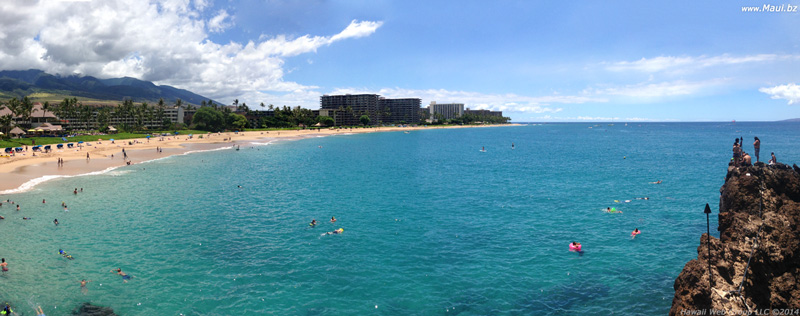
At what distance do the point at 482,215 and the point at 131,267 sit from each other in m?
27.4

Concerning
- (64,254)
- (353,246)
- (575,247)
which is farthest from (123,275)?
(575,247)

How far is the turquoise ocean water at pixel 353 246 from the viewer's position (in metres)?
19.6

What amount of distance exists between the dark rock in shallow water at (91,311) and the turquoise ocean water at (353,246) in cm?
57

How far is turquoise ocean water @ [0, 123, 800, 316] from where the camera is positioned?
19.6 m

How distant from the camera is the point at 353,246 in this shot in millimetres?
27469

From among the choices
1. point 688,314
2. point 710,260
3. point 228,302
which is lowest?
point 228,302

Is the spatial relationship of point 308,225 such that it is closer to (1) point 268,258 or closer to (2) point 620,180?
(1) point 268,258

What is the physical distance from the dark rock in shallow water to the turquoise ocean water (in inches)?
22.6

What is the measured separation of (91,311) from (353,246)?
14.8 metres

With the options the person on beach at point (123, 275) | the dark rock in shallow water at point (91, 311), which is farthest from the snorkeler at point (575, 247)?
the person on beach at point (123, 275)

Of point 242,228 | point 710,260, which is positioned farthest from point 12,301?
point 710,260

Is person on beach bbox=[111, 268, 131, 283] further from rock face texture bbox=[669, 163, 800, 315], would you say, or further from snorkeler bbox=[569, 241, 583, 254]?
snorkeler bbox=[569, 241, 583, 254]

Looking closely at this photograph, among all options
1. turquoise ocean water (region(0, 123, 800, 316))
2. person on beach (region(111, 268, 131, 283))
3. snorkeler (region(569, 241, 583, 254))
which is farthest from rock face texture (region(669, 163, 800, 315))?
person on beach (region(111, 268, 131, 283))

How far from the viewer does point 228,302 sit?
63.2 feet
